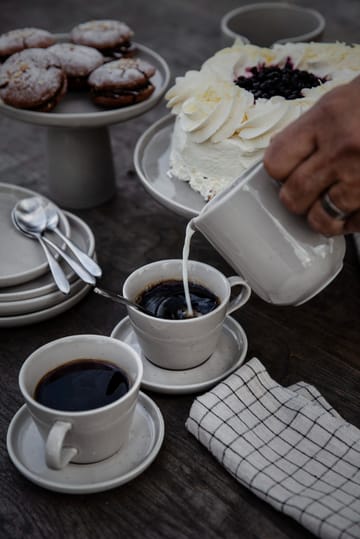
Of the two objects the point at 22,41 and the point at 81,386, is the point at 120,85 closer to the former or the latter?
the point at 22,41

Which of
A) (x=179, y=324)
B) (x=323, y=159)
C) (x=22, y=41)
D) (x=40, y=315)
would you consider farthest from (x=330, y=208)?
(x=22, y=41)

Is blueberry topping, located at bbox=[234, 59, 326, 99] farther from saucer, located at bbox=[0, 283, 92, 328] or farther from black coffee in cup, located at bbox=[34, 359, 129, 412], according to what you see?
black coffee in cup, located at bbox=[34, 359, 129, 412]

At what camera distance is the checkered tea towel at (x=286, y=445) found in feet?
2.31

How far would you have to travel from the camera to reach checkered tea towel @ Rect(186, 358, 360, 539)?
705 mm

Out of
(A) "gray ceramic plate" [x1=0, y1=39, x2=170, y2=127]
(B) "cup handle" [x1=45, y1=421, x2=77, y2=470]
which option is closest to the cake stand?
(A) "gray ceramic plate" [x1=0, y1=39, x2=170, y2=127]

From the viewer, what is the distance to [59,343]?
0.80m

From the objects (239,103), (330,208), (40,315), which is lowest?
(40,315)

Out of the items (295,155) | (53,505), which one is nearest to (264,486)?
(53,505)

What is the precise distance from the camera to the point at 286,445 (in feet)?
2.58

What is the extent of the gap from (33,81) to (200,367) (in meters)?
0.56

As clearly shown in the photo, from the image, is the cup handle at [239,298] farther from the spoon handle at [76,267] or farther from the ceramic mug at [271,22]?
the ceramic mug at [271,22]

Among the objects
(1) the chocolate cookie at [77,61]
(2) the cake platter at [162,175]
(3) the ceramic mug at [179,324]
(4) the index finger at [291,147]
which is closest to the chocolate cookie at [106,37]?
(1) the chocolate cookie at [77,61]

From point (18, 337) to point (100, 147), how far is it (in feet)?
1.47

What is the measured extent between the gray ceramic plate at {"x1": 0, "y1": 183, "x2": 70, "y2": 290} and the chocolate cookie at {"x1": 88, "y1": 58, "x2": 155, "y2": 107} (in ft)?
0.69
